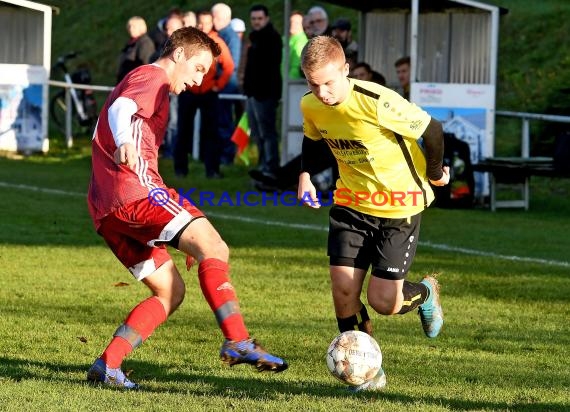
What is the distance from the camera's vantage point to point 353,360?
655 cm

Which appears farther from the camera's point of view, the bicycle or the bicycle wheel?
the bicycle wheel

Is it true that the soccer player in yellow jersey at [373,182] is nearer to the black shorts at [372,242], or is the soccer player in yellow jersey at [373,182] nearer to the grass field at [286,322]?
the black shorts at [372,242]

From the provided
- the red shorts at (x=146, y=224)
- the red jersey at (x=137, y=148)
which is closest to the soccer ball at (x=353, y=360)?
the red shorts at (x=146, y=224)

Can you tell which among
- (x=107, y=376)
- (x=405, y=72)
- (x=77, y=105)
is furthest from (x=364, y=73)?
(x=77, y=105)

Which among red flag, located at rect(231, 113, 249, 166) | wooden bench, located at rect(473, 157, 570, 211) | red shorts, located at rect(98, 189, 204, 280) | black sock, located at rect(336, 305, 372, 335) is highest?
red flag, located at rect(231, 113, 249, 166)

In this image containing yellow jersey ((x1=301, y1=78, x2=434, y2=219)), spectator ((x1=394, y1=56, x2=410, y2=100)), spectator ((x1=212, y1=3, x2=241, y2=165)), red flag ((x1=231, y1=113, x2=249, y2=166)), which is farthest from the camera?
spectator ((x1=212, y1=3, x2=241, y2=165))

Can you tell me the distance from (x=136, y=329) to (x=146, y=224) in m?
0.54

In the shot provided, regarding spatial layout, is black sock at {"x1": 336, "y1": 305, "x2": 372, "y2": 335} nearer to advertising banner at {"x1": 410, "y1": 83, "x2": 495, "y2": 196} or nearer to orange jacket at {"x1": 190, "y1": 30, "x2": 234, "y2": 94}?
advertising banner at {"x1": 410, "y1": 83, "x2": 495, "y2": 196}

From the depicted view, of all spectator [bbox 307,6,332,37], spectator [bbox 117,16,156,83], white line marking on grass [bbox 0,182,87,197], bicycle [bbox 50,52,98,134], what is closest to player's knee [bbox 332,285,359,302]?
white line marking on grass [bbox 0,182,87,197]

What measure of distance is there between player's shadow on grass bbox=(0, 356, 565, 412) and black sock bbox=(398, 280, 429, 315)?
73 centimetres

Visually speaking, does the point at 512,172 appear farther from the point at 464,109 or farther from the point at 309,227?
the point at 309,227

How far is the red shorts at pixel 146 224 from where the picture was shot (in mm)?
6562

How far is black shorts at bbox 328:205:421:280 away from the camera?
7.17 meters

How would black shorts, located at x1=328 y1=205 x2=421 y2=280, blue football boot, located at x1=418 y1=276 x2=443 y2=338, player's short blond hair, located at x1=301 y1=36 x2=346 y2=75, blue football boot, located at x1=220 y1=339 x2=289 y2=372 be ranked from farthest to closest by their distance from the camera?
1. blue football boot, located at x1=418 y1=276 x2=443 y2=338
2. black shorts, located at x1=328 y1=205 x2=421 y2=280
3. player's short blond hair, located at x1=301 y1=36 x2=346 y2=75
4. blue football boot, located at x1=220 y1=339 x2=289 y2=372
